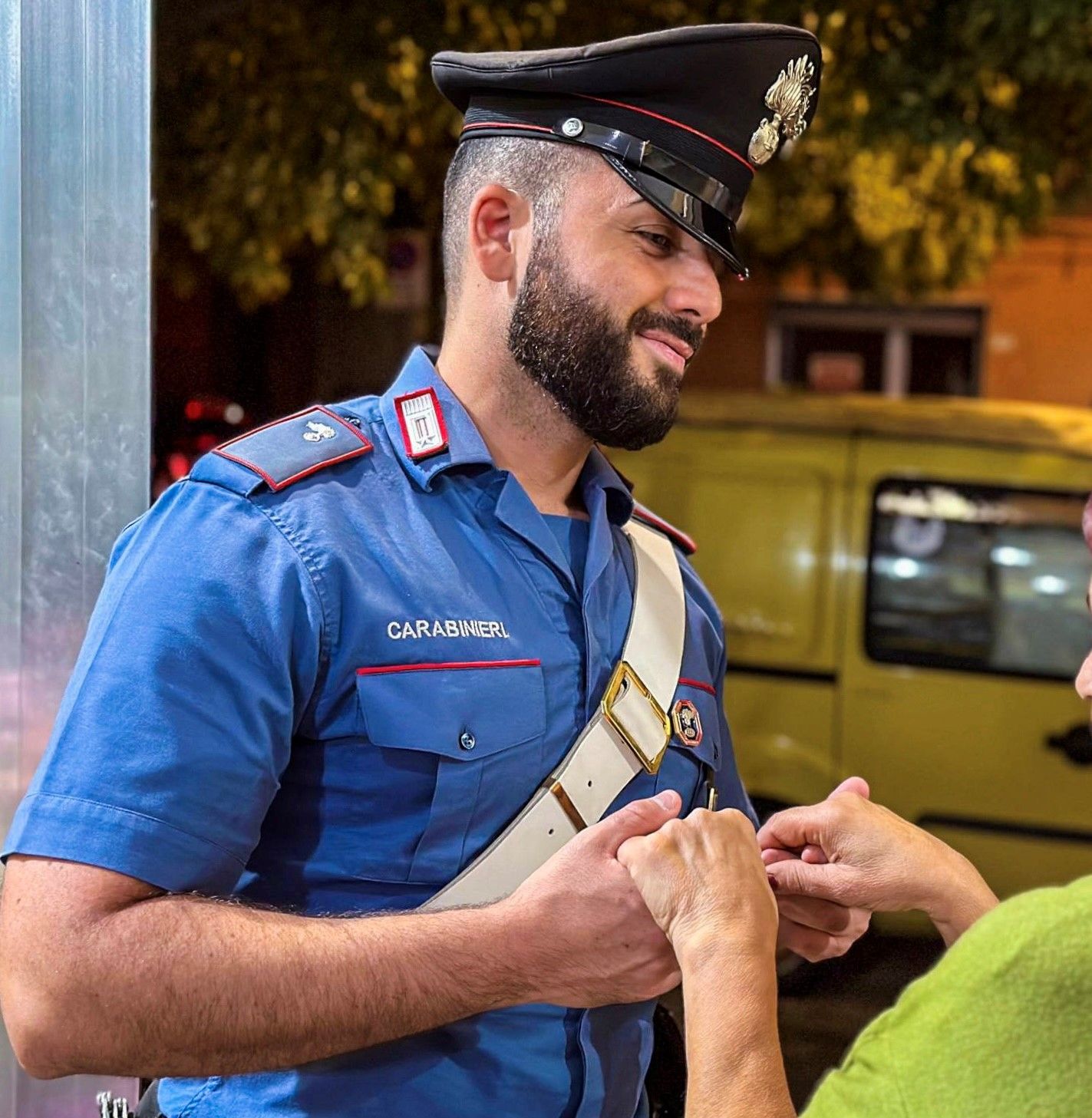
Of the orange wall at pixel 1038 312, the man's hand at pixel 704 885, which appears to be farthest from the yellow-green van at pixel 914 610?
the orange wall at pixel 1038 312

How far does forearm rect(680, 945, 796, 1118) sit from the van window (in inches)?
166

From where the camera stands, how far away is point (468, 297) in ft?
6.40

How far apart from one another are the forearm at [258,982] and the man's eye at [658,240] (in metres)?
0.82

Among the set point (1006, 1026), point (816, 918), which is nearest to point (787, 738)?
point (816, 918)

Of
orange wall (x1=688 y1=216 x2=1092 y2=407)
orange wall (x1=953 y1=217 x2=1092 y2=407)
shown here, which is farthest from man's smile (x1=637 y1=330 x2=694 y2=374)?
orange wall (x1=953 y1=217 x2=1092 y2=407)

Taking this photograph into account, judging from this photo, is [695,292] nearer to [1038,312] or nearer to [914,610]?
[914,610]

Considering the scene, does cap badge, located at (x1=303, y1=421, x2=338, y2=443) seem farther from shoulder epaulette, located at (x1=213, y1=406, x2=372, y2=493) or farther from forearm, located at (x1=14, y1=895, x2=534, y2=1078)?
forearm, located at (x1=14, y1=895, x2=534, y2=1078)

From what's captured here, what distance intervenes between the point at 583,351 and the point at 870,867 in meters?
0.71

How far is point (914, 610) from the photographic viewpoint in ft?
18.2

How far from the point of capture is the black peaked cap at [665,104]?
1.82 metres

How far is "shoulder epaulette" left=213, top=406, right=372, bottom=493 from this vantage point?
→ 5.43 feet

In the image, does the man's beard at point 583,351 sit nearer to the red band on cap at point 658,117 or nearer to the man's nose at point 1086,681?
the red band on cap at point 658,117

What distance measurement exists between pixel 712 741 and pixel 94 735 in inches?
32.4

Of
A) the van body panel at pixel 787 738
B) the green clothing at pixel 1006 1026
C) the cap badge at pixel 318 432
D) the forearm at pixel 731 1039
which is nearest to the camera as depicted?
the green clothing at pixel 1006 1026
